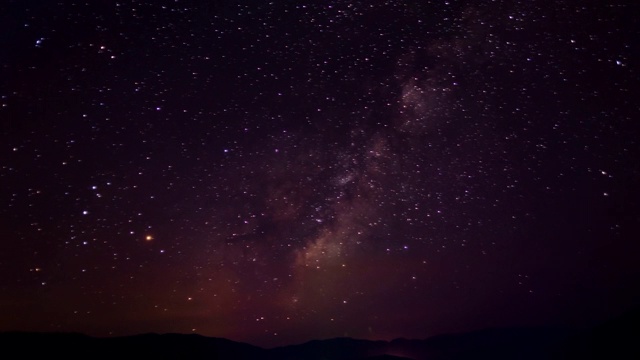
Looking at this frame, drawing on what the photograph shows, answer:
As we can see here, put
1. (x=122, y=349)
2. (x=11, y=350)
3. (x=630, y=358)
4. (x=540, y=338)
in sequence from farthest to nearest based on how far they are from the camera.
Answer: (x=540, y=338) < (x=122, y=349) < (x=630, y=358) < (x=11, y=350)

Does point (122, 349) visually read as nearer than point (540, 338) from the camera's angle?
Yes

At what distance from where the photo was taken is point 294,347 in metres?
87.6

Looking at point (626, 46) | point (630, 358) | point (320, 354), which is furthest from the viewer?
point (320, 354)

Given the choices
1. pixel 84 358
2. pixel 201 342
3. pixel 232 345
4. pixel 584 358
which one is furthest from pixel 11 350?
pixel 584 358

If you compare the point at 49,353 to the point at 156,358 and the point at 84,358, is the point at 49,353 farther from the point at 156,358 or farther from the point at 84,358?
the point at 156,358

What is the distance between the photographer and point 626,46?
4.14 m

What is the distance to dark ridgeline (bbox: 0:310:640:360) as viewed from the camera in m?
32.7

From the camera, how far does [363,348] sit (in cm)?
9200

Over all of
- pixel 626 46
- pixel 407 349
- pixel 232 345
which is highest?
pixel 626 46

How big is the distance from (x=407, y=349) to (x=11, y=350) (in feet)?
328

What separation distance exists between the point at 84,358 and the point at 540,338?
101m

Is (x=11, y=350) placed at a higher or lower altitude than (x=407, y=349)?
higher

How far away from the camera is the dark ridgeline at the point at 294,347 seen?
3272cm

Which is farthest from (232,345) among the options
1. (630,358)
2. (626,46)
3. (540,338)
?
(540,338)
